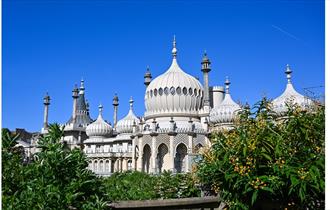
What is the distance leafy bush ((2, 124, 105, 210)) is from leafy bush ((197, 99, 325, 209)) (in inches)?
69.1

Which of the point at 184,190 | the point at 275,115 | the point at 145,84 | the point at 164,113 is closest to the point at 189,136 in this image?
the point at 164,113

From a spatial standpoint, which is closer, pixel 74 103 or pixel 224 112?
pixel 224 112

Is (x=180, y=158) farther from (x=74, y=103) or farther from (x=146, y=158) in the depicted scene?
(x=74, y=103)

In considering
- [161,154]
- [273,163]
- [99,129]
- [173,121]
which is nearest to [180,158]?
[161,154]

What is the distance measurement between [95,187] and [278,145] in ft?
7.63

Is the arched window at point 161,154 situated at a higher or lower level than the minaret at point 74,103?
lower

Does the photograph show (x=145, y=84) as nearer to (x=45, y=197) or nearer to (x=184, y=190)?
(x=184, y=190)

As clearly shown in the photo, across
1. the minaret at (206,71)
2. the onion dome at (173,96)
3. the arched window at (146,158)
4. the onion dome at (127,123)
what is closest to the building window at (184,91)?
the onion dome at (173,96)

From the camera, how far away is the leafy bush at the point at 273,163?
174 inches

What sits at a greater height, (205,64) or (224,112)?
(205,64)

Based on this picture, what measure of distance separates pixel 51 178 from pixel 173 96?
2163 cm

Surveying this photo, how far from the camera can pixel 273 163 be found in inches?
186

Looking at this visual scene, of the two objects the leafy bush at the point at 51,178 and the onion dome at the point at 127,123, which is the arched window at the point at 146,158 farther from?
the leafy bush at the point at 51,178

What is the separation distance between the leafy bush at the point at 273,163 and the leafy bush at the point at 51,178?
1754mm
